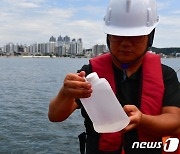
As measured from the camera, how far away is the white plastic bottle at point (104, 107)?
187 cm

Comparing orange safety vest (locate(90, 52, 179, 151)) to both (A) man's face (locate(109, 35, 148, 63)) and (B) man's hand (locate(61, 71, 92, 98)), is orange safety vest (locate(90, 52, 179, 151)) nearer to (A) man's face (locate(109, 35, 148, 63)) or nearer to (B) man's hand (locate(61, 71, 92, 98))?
(A) man's face (locate(109, 35, 148, 63))

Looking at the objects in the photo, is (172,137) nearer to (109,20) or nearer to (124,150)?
(124,150)

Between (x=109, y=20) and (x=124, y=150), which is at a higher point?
(x=109, y=20)

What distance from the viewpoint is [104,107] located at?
1896 mm

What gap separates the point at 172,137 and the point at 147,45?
0.65m

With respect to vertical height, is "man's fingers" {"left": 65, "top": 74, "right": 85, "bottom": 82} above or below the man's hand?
above

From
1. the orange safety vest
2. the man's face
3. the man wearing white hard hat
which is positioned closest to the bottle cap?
the man wearing white hard hat

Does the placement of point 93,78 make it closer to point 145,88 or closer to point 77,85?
Result: point 77,85

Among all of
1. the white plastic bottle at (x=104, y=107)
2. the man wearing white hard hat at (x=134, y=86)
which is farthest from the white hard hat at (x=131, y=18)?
the white plastic bottle at (x=104, y=107)

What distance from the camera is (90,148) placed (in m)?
2.31

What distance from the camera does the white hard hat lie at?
2.11 m

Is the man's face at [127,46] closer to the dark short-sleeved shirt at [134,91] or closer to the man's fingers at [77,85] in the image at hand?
the dark short-sleeved shirt at [134,91]

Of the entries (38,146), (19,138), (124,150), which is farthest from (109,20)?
(19,138)

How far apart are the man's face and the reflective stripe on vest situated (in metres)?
0.23
